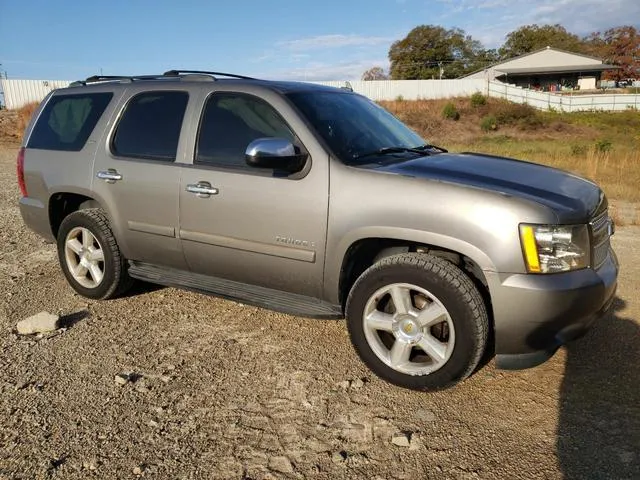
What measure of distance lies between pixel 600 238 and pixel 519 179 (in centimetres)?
59

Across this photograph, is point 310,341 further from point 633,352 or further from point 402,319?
point 633,352

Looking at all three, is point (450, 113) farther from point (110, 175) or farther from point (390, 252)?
point (390, 252)

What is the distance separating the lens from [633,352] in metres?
3.59

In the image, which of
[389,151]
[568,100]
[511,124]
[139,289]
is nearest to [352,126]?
[389,151]

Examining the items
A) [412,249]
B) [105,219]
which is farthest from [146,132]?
[412,249]

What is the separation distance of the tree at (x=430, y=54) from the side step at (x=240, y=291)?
76817mm

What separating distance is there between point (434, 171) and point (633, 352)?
6.15ft

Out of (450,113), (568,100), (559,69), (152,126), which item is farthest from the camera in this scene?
(559,69)

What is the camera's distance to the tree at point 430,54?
7688cm

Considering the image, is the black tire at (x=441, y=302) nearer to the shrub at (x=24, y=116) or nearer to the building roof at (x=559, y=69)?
the shrub at (x=24, y=116)

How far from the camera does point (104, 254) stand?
4.45 metres

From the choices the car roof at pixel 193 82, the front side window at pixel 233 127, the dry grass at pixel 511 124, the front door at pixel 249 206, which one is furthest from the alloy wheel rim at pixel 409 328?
the dry grass at pixel 511 124

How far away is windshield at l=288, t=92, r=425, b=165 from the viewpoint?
353 centimetres

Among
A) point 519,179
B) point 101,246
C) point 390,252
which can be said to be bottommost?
point 101,246
